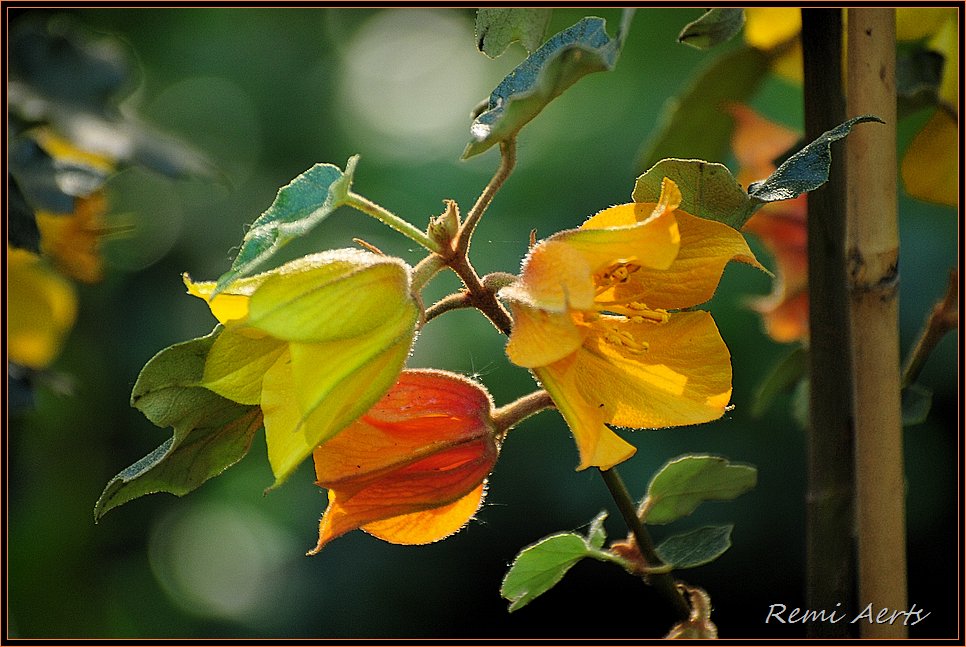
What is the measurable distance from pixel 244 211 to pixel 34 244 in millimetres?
1757

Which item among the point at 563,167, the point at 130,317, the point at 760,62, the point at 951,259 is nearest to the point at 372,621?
the point at 130,317

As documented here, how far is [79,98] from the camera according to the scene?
0.69 meters

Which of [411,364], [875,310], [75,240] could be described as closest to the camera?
[875,310]

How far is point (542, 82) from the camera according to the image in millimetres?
300

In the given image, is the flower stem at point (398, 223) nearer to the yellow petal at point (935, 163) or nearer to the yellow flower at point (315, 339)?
the yellow flower at point (315, 339)

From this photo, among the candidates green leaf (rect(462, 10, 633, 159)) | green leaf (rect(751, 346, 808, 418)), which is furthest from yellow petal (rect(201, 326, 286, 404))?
green leaf (rect(751, 346, 808, 418))

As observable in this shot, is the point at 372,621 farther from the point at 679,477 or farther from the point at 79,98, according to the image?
the point at 679,477

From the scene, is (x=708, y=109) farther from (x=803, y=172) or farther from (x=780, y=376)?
(x=803, y=172)

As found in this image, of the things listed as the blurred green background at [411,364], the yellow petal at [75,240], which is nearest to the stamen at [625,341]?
the yellow petal at [75,240]

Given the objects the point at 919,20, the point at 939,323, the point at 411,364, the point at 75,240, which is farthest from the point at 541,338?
the point at 411,364

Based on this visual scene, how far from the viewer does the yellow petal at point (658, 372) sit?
36 centimetres

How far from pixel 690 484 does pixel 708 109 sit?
265 millimetres

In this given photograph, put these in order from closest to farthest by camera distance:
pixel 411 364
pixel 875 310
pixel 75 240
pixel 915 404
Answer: pixel 875 310 → pixel 915 404 → pixel 75 240 → pixel 411 364

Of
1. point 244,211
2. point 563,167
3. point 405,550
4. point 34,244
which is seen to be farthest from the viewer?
point 244,211
